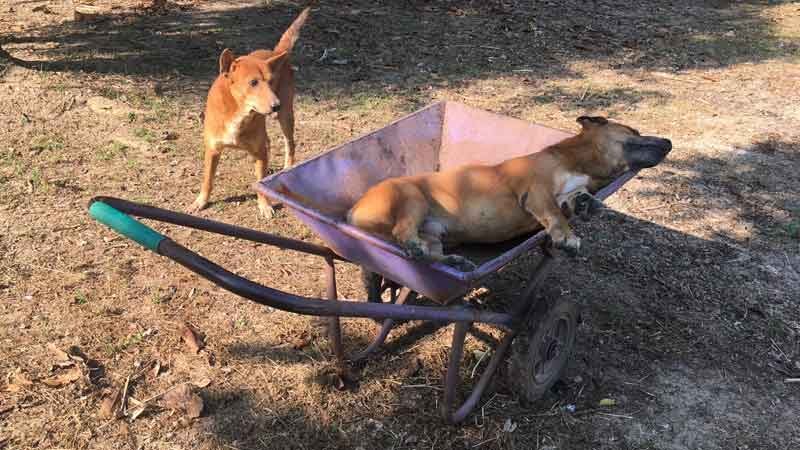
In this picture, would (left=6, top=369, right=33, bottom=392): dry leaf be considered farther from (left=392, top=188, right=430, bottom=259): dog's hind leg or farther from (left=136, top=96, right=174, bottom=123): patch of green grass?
(left=136, top=96, right=174, bottom=123): patch of green grass

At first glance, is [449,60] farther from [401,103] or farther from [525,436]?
[525,436]

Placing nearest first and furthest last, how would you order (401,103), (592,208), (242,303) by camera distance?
(592,208) → (242,303) → (401,103)

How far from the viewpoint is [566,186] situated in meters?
3.38

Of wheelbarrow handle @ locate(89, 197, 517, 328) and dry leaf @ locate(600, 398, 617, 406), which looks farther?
dry leaf @ locate(600, 398, 617, 406)

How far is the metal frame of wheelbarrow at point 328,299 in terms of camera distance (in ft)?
6.80

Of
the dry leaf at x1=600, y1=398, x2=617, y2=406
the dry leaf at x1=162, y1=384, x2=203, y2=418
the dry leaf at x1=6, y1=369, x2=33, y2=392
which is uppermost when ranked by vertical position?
the dry leaf at x1=600, y1=398, x2=617, y2=406

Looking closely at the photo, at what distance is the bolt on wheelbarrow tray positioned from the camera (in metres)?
2.82

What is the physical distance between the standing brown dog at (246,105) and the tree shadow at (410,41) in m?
2.48

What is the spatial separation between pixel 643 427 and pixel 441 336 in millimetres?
1265

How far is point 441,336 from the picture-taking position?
4.14 m

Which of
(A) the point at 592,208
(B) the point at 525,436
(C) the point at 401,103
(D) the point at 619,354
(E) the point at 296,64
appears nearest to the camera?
(A) the point at 592,208

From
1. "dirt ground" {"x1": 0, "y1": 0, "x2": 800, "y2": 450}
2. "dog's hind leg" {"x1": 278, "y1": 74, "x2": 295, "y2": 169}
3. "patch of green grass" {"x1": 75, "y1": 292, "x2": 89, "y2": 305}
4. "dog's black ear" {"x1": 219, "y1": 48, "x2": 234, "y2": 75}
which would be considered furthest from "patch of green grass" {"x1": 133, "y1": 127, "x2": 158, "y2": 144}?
"patch of green grass" {"x1": 75, "y1": 292, "x2": 89, "y2": 305}

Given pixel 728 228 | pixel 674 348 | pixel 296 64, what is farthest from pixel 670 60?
pixel 674 348

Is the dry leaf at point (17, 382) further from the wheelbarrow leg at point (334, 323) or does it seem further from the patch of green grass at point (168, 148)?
the patch of green grass at point (168, 148)
